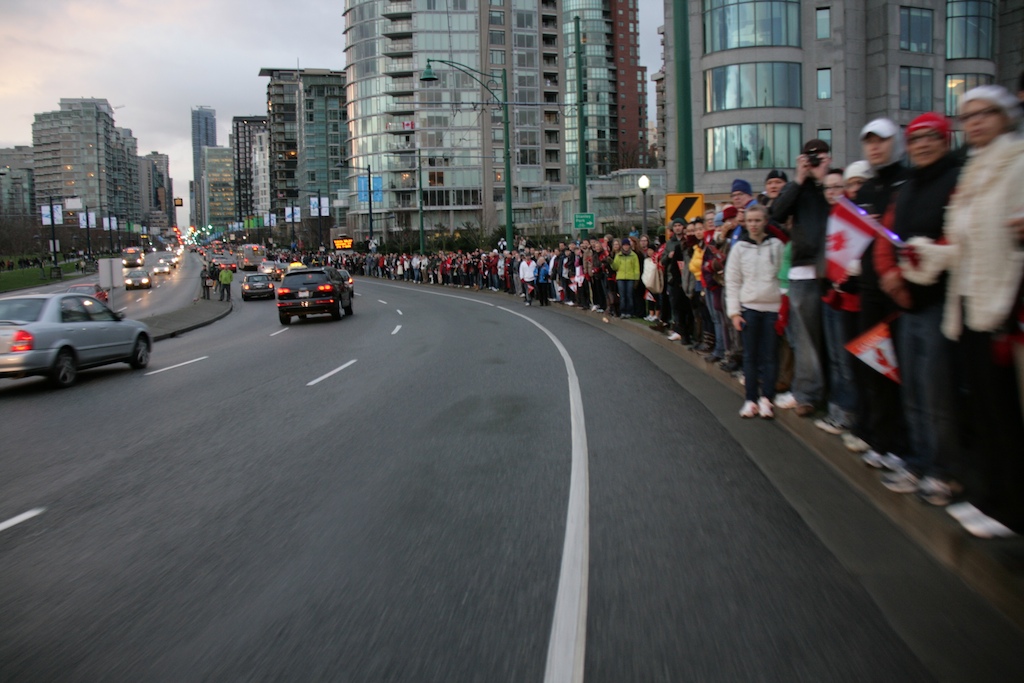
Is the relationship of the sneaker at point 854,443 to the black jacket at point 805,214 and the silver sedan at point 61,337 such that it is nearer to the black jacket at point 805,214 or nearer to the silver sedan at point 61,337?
the black jacket at point 805,214

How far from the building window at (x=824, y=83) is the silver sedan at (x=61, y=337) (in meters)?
45.5

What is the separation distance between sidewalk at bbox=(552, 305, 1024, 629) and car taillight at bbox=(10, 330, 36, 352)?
447 inches

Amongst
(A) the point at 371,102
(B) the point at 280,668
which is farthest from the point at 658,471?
(A) the point at 371,102

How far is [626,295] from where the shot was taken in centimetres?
2039

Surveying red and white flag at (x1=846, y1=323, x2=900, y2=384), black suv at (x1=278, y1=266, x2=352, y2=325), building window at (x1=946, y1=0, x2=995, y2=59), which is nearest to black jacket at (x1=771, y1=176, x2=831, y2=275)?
red and white flag at (x1=846, y1=323, x2=900, y2=384)

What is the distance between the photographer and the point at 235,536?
5.26m

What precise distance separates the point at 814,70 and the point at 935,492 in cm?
5036

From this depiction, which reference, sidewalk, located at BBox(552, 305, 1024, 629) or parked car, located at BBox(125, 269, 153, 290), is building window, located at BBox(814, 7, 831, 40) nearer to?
sidewalk, located at BBox(552, 305, 1024, 629)

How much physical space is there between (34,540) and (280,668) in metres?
2.76

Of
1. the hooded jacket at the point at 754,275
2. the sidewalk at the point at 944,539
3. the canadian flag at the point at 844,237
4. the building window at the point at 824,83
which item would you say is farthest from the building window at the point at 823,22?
the sidewalk at the point at 944,539

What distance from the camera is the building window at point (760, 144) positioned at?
4906 cm

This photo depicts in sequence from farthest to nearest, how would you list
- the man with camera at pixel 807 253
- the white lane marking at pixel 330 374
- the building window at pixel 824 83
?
the building window at pixel 824 83 → the white lane marking at pixel 330 374 → the man with camera at pixel 807 253

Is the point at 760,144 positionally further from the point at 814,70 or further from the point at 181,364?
the point at 181,364

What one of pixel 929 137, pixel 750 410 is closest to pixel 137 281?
pixel 750 410
